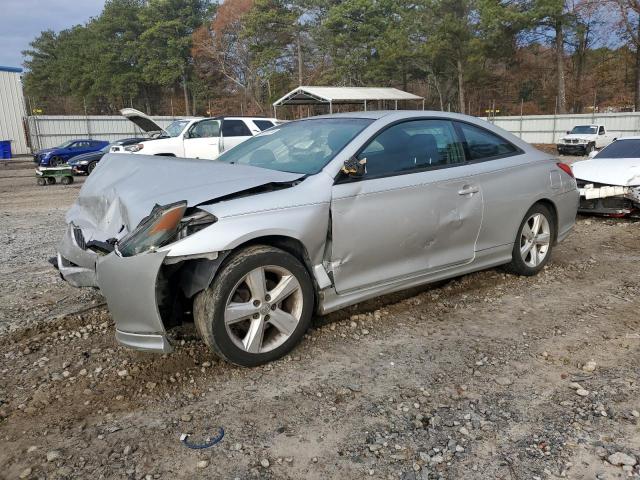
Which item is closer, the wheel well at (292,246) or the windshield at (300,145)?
the wheel well at (292,246)

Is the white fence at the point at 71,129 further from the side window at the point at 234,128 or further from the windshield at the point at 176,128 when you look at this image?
the side window at the point at 234,128

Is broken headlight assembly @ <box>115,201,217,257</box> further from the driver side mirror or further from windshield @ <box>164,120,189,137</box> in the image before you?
windshield @ <box>164,120,189,137</box>

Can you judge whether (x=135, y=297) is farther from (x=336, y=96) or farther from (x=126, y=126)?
(x=126, y=126)

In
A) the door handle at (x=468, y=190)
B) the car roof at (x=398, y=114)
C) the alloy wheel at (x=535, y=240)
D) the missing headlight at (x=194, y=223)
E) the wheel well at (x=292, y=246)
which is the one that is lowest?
the alloy wheel at (x=535, y=240)

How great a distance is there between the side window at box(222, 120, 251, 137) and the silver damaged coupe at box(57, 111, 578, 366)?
9.83 meters

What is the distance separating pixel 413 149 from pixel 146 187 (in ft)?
6.49

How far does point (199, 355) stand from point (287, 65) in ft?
161

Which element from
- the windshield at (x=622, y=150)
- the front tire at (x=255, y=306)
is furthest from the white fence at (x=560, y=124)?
the front tire at (x=255, y=306)

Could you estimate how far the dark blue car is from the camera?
1970 cm

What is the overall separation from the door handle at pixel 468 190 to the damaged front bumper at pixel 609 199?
4.41 metres

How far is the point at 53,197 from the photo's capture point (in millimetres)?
12062

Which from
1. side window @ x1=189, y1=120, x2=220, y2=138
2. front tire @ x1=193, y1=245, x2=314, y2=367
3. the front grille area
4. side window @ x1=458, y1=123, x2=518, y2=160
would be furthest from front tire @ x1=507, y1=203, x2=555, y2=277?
side window @ x1=189, y1=120, x2=220, y2=138

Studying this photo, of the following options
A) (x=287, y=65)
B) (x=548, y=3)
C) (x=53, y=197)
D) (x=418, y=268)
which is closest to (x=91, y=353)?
(x=418, y=268)

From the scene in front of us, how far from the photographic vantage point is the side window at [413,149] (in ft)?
12.3
